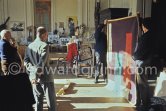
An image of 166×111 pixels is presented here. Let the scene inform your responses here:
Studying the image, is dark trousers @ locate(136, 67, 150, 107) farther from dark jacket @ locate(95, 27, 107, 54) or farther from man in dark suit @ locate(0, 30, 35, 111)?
man in dark suit @ locate(0, 30, 35, 111)

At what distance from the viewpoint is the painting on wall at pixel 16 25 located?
13.2 m

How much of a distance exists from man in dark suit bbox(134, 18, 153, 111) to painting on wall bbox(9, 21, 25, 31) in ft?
30.6

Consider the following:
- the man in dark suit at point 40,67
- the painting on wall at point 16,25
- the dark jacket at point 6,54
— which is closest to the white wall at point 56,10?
the painting on wall at point 16,25

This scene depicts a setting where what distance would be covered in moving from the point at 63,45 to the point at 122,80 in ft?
24.3

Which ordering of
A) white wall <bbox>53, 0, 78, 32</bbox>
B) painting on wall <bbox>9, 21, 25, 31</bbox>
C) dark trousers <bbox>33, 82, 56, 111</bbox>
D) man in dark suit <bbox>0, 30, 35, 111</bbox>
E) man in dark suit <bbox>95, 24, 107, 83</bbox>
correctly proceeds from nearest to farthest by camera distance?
man in dark suit <bbox>0, 30, 35, 111</bbox> < dark trousers <bbox>33, 82, 56, 111</bbox> < man in dark suit <bbox>95, 24, 107, 83</bbox> < painting on wall <bbox>9, 21, 25, 31</bbox> < white wall <bbox>53, 0, 78, 32</bbox>

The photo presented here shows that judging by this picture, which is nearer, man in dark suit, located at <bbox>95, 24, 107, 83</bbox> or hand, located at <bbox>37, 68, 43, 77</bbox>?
hand, located at <bbox>37, 68, 43, 77</bbox>

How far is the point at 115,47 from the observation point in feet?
20.2

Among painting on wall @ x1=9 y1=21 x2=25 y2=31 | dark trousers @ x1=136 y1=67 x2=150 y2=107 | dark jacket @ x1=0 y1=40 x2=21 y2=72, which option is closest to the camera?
dark jacket @ x1=0 y1=40 x2=21 y2=72

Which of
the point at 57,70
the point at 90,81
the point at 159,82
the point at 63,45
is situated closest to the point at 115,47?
the point at 159,82

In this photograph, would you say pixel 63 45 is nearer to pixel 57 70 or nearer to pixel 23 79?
pixel 57 70

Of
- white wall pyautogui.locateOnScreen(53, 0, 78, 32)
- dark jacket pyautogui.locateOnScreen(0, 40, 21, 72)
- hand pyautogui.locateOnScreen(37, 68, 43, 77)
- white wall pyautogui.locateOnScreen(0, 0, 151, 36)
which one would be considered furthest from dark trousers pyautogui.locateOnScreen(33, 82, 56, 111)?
white wall pyautogui.locateOnScreen(53, 0, 78, 32)

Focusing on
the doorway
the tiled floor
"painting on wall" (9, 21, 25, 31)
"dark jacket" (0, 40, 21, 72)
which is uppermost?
the doorway

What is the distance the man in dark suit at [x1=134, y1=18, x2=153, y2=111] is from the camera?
4617 mm

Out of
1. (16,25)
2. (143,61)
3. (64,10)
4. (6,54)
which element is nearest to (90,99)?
(143,61)
